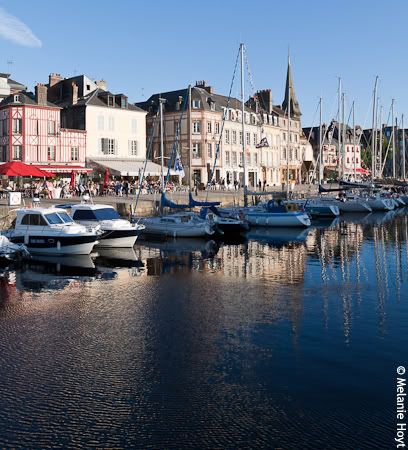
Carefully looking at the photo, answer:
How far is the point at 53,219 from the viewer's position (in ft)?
80.3

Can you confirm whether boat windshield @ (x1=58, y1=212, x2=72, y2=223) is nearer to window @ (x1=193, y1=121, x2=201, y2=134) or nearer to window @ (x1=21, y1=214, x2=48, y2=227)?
window @ (x1=21, y1=214, x2=48, y2=227)

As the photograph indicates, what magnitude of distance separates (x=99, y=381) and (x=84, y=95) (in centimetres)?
5188

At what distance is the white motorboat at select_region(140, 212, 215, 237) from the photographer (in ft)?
102

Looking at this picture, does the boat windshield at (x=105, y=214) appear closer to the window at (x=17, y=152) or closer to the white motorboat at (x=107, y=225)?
the white motorboat at (x=107, y=225)

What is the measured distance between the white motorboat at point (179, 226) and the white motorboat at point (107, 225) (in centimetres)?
412

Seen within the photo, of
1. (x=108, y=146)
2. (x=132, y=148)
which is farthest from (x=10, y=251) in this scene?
(x=132, y=148)

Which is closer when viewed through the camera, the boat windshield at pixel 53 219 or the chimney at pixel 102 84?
the boat windshield at pixel 53 219

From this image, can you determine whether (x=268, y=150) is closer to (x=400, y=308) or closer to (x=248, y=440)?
(x=400, y=308)

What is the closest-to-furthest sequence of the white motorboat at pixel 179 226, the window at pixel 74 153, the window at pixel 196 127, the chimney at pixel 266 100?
the white motorboat at pixel 179 226
the window at pixel 74 153
the window at pixel 196 127
the chimney at pixel 266 100

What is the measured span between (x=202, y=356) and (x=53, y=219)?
15275 millimetres

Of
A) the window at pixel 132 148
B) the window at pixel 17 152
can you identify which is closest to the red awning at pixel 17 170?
the window at pixel 17 152

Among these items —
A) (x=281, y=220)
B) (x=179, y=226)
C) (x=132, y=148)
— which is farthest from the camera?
(x=132, y=148)

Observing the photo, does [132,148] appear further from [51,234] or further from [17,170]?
[51,234]

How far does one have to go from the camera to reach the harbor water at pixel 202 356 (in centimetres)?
794
